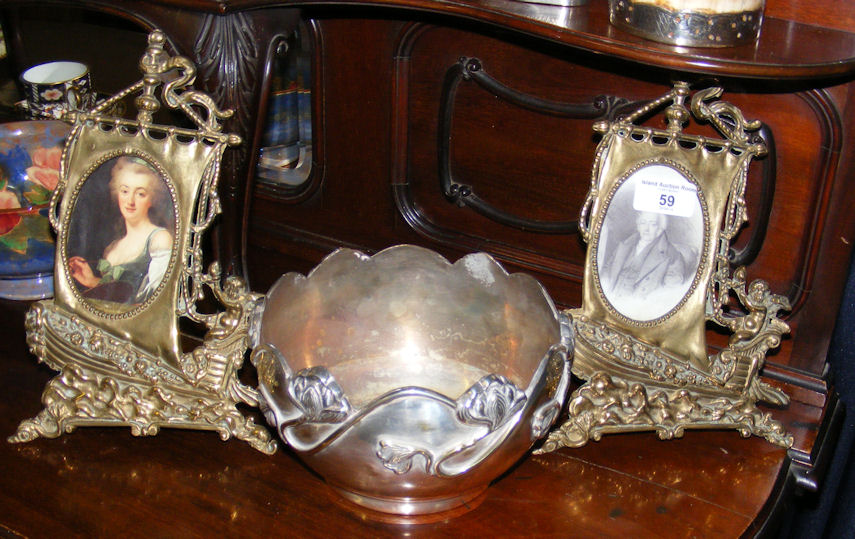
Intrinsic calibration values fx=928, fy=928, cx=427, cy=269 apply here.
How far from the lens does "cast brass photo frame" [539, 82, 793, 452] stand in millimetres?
747

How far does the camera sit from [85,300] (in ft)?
2.55

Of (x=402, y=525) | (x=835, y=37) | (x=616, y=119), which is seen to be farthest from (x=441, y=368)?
(x=835, y=37)

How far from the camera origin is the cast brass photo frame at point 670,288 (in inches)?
29.4

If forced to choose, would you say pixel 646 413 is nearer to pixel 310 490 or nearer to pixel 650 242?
pixel 650 242

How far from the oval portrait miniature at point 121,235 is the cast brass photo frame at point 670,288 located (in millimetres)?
350

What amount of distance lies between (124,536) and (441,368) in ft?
0.96

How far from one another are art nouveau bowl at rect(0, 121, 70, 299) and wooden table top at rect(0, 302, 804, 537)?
204 mm

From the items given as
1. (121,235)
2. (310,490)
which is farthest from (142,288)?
(310,490)

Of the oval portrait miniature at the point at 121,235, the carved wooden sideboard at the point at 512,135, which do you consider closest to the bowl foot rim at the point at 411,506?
the carved wooden sideboard at the point at 512,135

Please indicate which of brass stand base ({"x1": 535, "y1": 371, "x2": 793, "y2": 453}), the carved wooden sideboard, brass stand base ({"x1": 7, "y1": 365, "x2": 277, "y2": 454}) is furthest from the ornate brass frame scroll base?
brass stand base ({"x1": 535, "y1": 371, "x2": 793, "y2": 453})

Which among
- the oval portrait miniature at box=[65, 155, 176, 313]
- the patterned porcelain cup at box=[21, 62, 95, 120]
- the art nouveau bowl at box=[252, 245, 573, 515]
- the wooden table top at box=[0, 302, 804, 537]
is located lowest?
the wooden table top at box=[0, 302, 804, 537]

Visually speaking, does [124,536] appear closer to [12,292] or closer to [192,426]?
[192,426]

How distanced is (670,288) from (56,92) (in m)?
0.67

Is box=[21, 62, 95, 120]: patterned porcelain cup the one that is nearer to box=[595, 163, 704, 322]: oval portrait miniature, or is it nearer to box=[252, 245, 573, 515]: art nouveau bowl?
box=[252, 245, 573, 515]: art nouveau bowl
